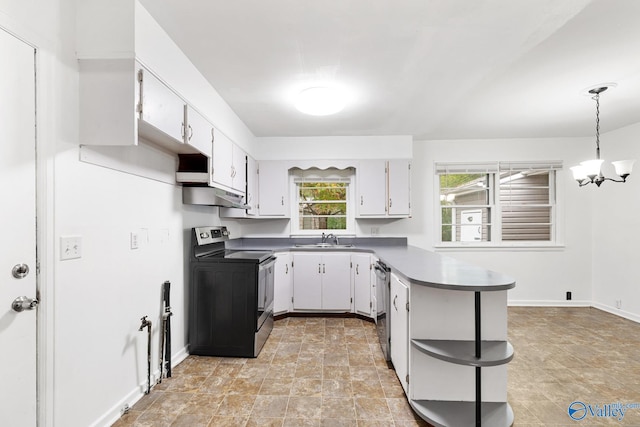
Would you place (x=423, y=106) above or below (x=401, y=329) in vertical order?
above

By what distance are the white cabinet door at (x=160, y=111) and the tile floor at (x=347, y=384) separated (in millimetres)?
1798

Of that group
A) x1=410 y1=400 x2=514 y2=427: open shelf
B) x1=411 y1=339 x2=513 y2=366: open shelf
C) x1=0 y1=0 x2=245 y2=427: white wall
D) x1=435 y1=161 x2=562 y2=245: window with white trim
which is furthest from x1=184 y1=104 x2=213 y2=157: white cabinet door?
x1=435 y1=161 x2=562 y2=245: window with white trim

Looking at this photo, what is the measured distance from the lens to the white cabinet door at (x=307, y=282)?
156 inches

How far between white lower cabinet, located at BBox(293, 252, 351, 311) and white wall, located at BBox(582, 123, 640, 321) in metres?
3.60

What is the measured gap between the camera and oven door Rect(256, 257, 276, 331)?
2.87 meters

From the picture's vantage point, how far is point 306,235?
15.1ft

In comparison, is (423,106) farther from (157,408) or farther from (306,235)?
(157,408)

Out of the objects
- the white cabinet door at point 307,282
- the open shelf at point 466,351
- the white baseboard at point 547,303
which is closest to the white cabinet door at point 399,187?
the white cabinet door at point 307,282

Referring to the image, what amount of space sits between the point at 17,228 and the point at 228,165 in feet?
6.20

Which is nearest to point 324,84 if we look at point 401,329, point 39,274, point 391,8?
point 391,8

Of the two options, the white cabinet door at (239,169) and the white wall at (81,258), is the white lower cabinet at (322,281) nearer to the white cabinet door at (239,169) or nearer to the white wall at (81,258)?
the white cabinet door at (239,169)

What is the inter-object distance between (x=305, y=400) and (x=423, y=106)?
2906 millimetres

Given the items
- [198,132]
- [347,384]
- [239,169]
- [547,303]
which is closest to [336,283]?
[347,384]

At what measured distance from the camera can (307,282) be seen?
3.98 meters
